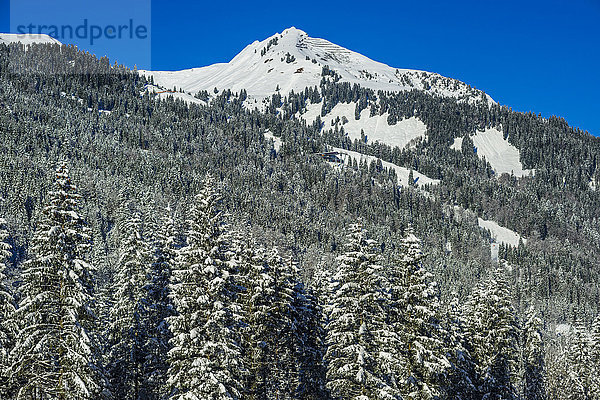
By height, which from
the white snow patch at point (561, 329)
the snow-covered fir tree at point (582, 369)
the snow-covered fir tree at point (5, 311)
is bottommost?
the snow-covered fir tree at point (582, 369)

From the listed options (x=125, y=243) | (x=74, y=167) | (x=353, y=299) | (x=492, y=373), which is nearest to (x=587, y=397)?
(x=492, y=373)

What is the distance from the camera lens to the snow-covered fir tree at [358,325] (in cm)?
2544

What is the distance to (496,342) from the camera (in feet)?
123

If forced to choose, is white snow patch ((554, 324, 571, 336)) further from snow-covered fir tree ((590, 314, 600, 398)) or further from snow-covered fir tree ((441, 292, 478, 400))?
snow-covered fir tree ((441, 292, 478, 400))

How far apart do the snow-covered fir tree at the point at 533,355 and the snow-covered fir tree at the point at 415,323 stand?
71.9ft

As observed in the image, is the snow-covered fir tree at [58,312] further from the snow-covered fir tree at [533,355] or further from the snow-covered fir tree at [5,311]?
the snow-covered fir tree at [533,355]

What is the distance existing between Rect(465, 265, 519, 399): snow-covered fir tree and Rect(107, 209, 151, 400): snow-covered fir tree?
27.2 m

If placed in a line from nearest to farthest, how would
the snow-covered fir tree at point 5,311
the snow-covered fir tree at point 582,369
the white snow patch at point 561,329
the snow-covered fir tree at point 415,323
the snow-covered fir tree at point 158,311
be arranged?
the snow-covered fir tree at point 5,311 < the snow-covered fir tree at point 415,323 < the snow-covered fir tree at point 158,311 < the snow-covered fir tree at point 582,369 < the white snow patch at point 561,329

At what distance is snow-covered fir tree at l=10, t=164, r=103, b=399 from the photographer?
2145 cm

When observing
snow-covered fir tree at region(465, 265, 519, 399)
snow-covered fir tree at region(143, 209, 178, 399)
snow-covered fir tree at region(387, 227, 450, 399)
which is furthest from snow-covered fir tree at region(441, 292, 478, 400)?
snow-covered fir tree at region(143, 209, 178, 399)

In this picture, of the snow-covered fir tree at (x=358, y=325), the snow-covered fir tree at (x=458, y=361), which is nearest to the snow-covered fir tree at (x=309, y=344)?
the snow-covered fir tree at (x=358, y=325)

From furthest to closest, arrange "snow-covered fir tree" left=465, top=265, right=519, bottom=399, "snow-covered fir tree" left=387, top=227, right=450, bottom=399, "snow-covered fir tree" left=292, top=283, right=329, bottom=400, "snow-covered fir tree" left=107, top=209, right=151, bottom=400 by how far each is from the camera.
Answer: "snow-covered fir tree" left=465, top=265, right=519, bottom=399, "snow-covered fir tree" left=292, top=283, right=329, bottom=400, "snow-covered fir tree" left=107, top=209, right=151, bottom=400, "snow-covered fir tree" left=387, top=227, right=450, bottom=399

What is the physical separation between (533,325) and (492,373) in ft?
39.0

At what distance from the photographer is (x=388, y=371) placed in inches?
1013
